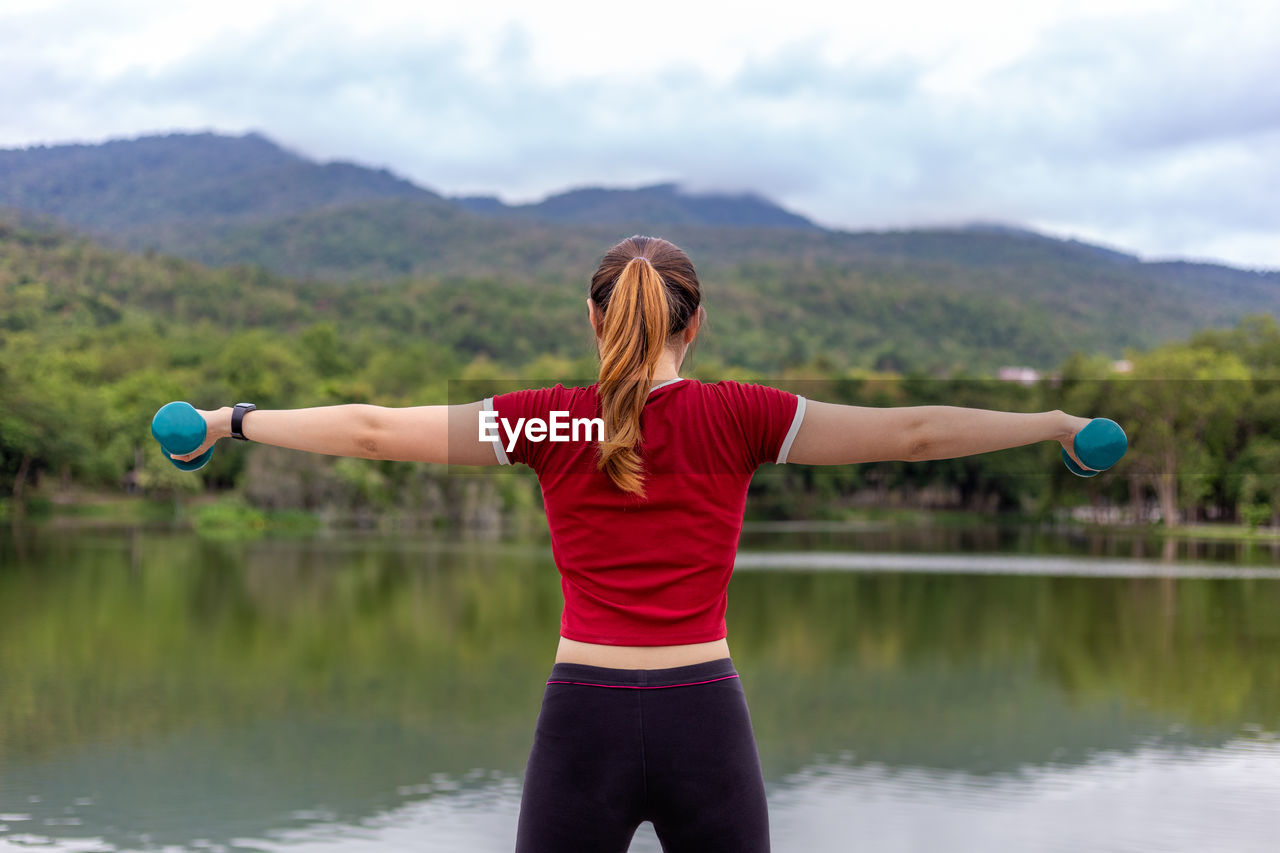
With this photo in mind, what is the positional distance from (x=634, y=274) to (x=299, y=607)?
1837 centimetres

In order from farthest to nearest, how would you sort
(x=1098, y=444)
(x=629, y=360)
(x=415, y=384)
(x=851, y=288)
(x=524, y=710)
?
1. (x=851, y=288)
2. (x=415, y=384)
3. (x=524, y=710)
4. (x=1098, y=444)
5. (x=629, y=360)

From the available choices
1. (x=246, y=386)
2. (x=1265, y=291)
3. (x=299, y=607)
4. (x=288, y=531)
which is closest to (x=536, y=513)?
(x=288, y=531)

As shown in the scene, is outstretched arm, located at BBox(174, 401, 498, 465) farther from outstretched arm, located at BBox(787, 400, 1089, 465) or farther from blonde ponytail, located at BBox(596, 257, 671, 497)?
outstretched arm, located at BBox(787, 400, 1089, 465)

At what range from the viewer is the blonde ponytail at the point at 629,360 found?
1.72m

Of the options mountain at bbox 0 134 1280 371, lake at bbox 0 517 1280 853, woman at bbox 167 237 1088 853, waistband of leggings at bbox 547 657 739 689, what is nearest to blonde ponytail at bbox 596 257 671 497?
woman at bbox 167 237 1088 853

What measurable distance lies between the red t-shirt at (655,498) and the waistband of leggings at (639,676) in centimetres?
4

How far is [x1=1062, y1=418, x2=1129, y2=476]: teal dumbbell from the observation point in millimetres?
1846

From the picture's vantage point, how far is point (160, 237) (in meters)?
194

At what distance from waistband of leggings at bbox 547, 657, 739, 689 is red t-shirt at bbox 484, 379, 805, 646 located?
4cm

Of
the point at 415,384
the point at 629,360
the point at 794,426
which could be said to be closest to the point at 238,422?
the point at 629,360

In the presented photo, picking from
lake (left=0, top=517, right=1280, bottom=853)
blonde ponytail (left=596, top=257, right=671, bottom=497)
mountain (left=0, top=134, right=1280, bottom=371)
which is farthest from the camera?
mountain (left=0, top=134, right=1280, bottom=371)

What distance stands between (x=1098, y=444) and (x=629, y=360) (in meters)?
0.74

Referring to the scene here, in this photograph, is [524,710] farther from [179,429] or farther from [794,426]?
[794,426]

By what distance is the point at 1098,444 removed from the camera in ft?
6.08
